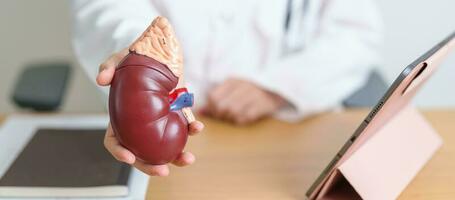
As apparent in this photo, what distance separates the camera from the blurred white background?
1.32 meters

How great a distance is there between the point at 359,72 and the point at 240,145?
0.31 m

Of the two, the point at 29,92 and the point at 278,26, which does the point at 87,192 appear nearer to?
the point at 29,92

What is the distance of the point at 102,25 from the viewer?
77 cm

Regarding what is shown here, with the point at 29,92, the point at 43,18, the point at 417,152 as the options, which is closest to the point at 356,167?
the point at 417,152

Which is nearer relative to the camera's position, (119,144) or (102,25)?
(119,144)

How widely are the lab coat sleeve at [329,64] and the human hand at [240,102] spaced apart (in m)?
0.02

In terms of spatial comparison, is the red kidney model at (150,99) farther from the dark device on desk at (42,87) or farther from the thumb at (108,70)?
the dark device on desk at (42,87)

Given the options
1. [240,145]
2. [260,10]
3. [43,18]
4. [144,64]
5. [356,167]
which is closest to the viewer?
[144,64]

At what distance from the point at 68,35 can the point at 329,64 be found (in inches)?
26.4

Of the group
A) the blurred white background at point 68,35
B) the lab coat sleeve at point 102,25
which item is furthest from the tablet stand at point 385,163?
the blurred white background at point 68,35

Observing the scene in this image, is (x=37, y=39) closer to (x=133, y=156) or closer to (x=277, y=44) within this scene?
(x=277, y=44)

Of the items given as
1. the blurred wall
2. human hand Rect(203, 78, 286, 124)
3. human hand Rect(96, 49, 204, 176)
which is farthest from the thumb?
the blurred wall

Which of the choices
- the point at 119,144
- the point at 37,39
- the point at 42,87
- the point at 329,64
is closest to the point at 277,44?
the point at 329,64

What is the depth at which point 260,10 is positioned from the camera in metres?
0.94
